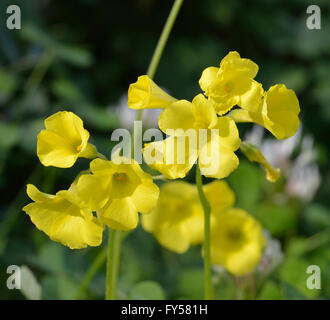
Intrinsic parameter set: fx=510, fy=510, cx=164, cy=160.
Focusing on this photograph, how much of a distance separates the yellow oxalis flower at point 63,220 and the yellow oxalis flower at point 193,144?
0.31ft

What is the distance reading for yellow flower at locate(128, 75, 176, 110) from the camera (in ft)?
1.86

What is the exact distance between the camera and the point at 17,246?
1.00 metres

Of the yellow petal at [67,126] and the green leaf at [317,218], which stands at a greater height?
the green leaf at [317,218]

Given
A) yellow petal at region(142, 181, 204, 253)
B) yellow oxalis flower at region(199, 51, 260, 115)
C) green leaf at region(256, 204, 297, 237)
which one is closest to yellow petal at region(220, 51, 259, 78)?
yellow oxalis flower at region(199, 51, 260, 115)

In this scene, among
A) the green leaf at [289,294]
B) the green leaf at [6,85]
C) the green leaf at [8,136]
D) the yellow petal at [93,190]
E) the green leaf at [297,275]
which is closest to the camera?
the yellow petal at [93,190]

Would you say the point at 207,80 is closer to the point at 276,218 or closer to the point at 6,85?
the point at 276,218

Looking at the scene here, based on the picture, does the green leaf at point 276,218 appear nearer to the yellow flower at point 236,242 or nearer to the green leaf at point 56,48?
the yellow flower at point 236,242

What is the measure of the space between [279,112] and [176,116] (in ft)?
0.42

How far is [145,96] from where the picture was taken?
1.89ft

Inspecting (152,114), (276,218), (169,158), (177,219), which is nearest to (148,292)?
(177,219)

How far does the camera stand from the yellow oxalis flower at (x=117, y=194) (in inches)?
20.8

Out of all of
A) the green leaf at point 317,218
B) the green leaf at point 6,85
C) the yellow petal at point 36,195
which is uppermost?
the green leaf at point 6,85

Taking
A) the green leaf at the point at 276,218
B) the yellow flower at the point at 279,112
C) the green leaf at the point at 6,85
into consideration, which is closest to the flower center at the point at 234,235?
the yellow flower at the point at 279,112

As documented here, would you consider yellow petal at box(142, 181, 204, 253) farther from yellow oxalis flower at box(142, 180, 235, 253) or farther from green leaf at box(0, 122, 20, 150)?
green leaf at box(0, 122, 20, 150)
